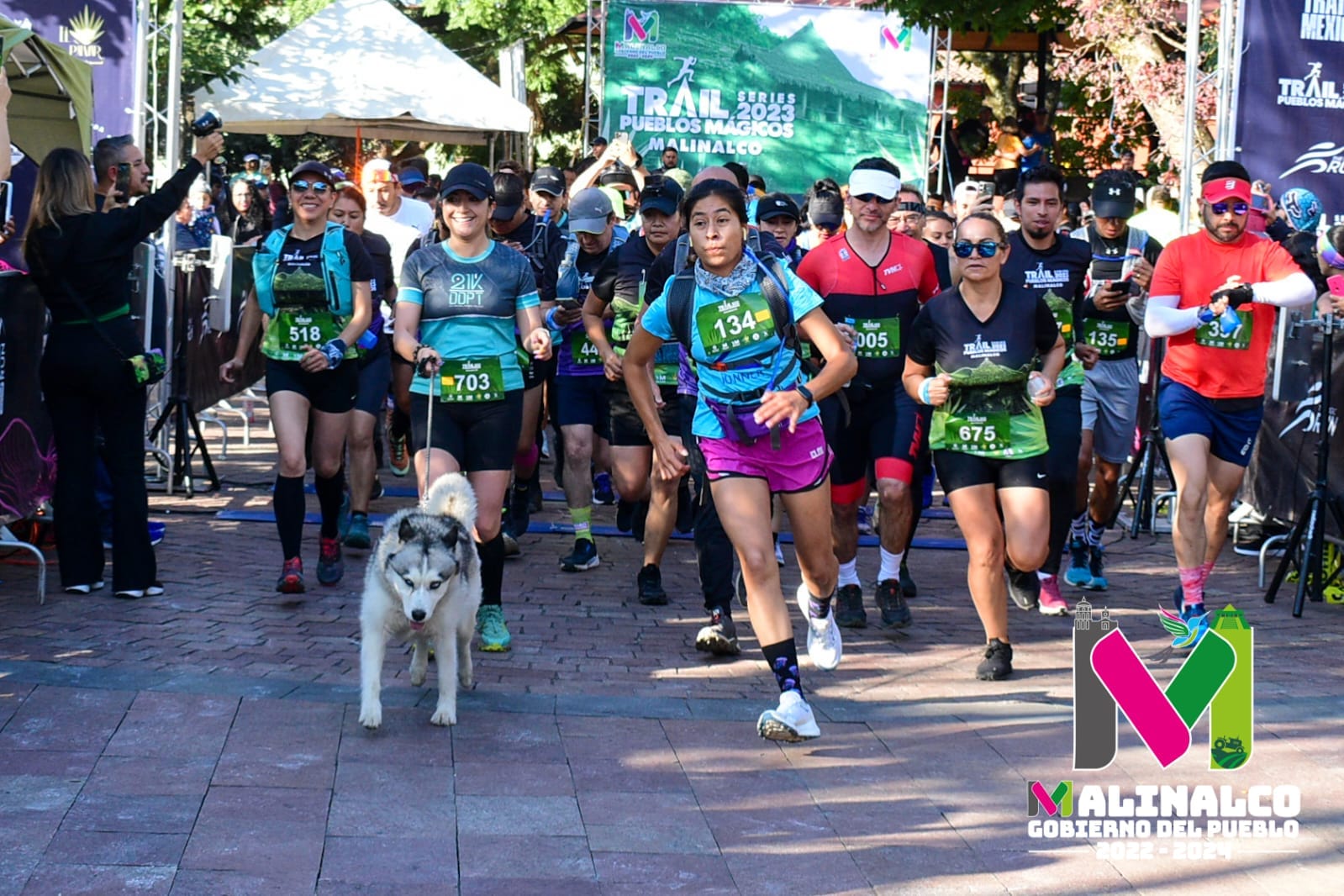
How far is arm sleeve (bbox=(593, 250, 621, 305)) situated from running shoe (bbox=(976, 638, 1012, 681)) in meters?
3.00

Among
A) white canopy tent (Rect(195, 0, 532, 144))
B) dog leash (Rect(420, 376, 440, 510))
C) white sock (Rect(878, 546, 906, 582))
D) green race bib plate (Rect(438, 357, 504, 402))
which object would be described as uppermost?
white canopy tent (Rect(195, 0, 532, 144))

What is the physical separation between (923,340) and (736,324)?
58.3 inches

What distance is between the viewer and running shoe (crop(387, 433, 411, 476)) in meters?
12.8

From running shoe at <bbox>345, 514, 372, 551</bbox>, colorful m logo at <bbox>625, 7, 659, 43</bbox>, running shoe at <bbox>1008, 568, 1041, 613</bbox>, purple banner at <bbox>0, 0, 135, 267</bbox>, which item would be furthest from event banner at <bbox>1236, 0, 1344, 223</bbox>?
colorful m logo at <bbox>625, 7, 659, 43</bbox>

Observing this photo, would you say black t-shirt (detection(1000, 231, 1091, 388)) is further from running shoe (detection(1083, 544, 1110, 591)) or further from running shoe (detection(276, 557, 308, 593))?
running shoe (detection(276, 557, 308, 593))

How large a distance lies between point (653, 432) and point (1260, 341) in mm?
3575

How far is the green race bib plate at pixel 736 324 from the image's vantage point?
6.19 metres

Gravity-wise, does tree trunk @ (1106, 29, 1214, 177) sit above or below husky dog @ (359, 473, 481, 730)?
above

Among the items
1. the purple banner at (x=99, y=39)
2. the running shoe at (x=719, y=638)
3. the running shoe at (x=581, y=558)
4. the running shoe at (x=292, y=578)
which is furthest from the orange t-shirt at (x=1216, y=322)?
the purple banner at (x=99, y=39)

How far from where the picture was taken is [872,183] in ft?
26.3

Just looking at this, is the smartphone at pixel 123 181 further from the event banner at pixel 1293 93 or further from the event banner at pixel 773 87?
the event banner at pixel 773 87

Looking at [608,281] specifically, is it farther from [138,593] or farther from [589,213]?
[138,593]

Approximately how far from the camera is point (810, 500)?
6.31 m

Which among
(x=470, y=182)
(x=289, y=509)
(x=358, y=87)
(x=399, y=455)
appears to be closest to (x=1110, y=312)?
(x=470, y=182)
